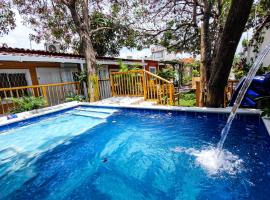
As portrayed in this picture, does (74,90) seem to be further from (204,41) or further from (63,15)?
(204,41)

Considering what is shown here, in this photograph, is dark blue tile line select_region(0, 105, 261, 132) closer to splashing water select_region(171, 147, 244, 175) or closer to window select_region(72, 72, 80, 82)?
splashing water select_region(171, 147, 244, 175)

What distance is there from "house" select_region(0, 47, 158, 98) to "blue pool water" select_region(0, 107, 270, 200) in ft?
9.56

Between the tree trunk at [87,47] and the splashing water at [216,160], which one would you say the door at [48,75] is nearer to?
the tree trunk at [87,47]

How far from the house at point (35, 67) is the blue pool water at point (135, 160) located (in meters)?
2.91

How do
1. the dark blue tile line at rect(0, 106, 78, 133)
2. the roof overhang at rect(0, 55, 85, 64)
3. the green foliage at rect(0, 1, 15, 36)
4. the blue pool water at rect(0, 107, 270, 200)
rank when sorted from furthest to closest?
the green foliage at rect(0, 1, 15, 36), the roof overhang at rect(0, 55, 85, 64), the dark blue tile line at rect(0, 106, 78, 133), the blue pool water at rect(0, 107, 270, 200)

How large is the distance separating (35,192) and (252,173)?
3.22 meters

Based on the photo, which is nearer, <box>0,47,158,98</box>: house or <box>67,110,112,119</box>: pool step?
<box>67,110,112,119</box>: pool step

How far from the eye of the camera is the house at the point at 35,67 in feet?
22.5

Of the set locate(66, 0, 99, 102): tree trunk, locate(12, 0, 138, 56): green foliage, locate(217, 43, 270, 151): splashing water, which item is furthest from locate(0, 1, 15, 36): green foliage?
locate(217, 43, 270, 151): splashing water

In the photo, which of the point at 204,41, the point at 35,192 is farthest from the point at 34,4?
the point at 35,192

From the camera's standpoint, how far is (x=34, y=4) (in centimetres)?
1029

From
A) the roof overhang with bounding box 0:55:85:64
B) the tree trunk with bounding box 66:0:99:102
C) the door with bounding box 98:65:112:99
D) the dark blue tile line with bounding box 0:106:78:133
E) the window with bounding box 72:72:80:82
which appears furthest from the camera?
the door with bounding box 98:65:112:99

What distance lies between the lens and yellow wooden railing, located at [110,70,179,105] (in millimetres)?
7395

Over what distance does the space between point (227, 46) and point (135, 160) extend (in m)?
2.93
